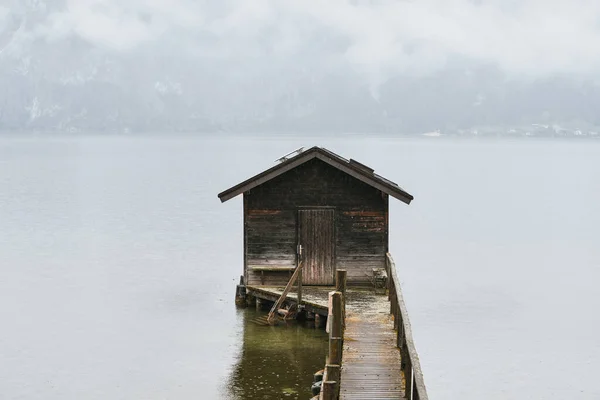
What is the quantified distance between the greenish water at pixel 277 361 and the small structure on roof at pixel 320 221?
7.96ft

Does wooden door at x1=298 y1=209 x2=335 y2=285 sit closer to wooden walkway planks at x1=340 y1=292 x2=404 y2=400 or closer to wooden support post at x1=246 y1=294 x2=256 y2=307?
→ wooden support post at x1=246 y1=294 x2=256 y2=307

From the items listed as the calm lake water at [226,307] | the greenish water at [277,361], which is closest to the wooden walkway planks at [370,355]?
the greenish water at [277,361]

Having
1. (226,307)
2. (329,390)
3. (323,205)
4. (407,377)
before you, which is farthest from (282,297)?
(329,390)

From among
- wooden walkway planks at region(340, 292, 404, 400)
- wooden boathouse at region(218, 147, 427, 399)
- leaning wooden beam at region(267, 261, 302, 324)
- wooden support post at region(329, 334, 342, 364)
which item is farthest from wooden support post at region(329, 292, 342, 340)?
wooden boathouse at region(218, 147, 427, 399)

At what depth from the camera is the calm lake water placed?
30812mm

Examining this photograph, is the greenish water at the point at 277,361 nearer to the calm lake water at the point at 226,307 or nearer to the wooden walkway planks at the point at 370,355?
the calm lake water at the point at 226,307

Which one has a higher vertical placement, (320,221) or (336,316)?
(320,221)

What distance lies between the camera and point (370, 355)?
2578cm

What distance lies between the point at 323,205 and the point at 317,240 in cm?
112

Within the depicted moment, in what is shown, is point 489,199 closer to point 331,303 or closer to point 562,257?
point 562,257

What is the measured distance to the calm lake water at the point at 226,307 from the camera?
101 ft

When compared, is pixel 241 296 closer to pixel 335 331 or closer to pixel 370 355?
pixel 370 355

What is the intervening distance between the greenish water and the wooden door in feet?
7.33

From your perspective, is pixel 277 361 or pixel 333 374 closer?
pixel 333 374
